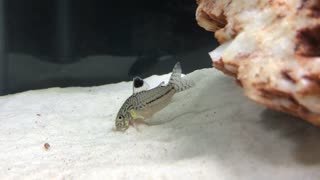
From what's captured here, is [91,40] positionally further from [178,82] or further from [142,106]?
[142,106]

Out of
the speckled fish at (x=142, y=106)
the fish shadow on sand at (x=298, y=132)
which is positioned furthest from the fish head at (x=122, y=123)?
the fish shadow on sand at (x=298, y=132)

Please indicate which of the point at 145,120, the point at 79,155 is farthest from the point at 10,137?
the point at 145,120

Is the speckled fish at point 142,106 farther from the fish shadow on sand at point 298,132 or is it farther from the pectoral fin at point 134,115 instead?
the fish shadow on sand at point 298,132

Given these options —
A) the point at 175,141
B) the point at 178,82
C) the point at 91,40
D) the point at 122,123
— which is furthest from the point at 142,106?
the point at 91,40

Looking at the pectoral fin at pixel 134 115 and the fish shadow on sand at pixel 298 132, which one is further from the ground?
the fish shadow on sand at pixel 298 132

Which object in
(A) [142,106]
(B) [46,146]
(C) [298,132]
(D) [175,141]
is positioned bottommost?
(B) [46,146]

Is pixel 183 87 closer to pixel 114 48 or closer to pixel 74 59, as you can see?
pixel 114 48

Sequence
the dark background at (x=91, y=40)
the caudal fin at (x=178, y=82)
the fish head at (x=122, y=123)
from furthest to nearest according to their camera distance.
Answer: the dark background at (x=91, y=40)
the caudal fin at (x=178, y=82)
the fish head at (x=122, y=123)
